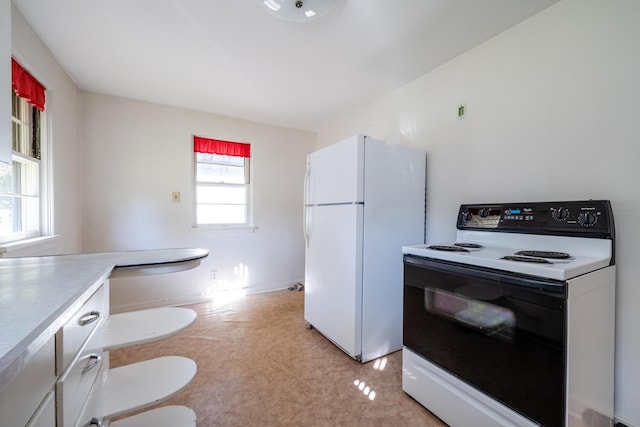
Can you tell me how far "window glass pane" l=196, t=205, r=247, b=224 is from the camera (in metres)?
3.29

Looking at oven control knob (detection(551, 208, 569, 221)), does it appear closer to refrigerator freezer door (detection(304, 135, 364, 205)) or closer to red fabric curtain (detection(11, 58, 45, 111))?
refrigerator freezer door (detection(304, 135, 364, 205))

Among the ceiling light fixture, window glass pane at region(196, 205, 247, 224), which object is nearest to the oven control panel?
the ceiling light fixture

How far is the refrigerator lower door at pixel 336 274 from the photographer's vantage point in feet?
6.28

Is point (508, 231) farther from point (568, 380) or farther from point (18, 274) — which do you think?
point (18, 274)

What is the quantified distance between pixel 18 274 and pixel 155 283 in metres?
2.27

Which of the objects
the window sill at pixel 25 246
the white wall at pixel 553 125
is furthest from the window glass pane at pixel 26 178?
the white wall at pixel 553 125

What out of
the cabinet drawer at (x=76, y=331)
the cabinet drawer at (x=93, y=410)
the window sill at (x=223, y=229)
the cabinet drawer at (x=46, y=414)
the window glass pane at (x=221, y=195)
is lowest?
the cabinet drawer at (x=93, y=410)

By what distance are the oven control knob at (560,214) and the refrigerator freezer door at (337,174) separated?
109cm

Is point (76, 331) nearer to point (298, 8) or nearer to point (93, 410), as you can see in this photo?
point (93, 410)

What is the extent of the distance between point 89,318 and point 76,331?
0.33ft

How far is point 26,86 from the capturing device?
176 centimetres

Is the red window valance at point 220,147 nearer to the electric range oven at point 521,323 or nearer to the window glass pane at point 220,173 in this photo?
the window glass pane at point 220,173

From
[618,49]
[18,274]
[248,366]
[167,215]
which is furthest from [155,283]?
[618,49]

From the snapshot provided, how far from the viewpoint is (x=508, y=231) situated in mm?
1631
